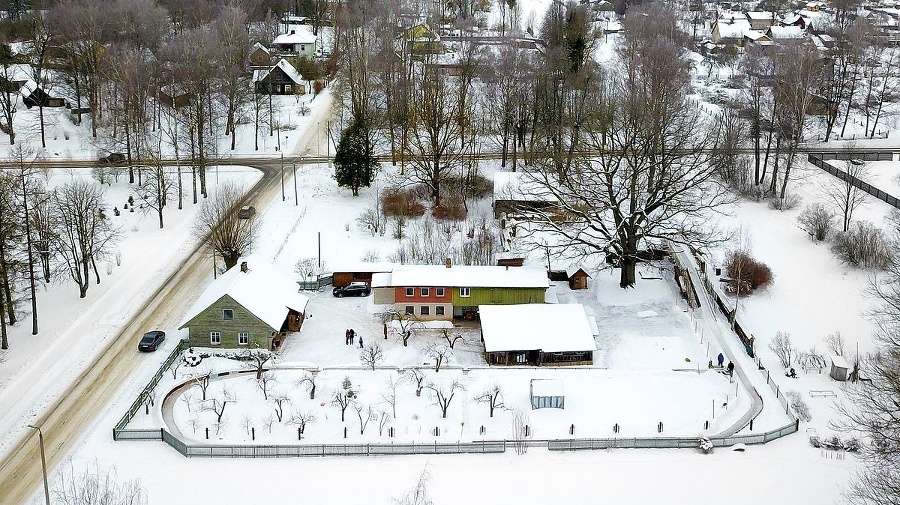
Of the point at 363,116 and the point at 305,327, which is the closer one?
the point at 305,327

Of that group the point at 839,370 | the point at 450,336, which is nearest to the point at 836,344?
the point at 839,370

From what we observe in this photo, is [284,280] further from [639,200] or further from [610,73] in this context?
[610,73]

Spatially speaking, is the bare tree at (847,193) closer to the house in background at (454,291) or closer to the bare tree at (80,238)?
the house in background at (454,291)

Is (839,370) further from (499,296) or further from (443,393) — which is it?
(443,393)

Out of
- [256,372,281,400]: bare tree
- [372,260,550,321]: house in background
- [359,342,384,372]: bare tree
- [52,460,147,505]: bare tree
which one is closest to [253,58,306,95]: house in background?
[372,260,550,321]: house in background

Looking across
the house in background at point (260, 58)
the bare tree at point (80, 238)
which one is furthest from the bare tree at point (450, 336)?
the house in background at point (260, 58)

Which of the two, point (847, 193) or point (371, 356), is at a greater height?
point (847, 193)

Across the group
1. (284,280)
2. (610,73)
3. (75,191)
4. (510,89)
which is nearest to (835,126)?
(610,73)
